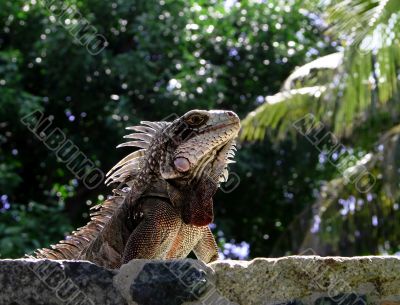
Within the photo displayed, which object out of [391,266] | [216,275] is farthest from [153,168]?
[391,266]

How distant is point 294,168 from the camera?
595 inches

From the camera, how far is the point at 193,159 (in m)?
4.47

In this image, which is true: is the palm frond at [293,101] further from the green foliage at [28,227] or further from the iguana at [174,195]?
the iguana at [174,195]

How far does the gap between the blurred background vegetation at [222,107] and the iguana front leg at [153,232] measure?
668cm

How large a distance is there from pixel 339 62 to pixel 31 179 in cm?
623

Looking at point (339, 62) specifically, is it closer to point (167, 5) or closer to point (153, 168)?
point (167, 5)

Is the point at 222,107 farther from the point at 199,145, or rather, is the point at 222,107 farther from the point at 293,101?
the point at 199,145

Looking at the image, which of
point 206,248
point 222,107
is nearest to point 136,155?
point 206,248

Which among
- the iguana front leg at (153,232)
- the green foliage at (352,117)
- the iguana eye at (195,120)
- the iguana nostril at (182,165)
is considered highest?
the iguana eye at (195,120)

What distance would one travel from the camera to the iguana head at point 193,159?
4.44 m

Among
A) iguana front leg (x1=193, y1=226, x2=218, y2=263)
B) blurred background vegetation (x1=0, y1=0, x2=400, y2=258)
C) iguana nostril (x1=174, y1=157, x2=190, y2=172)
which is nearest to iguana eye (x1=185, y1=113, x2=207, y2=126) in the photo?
iguana nostril (x1=174, y1=157, x2=190, y2=172)

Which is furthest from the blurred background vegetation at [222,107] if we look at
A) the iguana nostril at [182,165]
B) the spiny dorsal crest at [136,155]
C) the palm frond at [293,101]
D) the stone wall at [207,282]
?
the stone wall at [207,282]

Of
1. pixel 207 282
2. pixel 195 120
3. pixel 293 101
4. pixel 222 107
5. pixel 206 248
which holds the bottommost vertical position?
pixel 222 107

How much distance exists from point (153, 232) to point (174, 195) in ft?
0.83
